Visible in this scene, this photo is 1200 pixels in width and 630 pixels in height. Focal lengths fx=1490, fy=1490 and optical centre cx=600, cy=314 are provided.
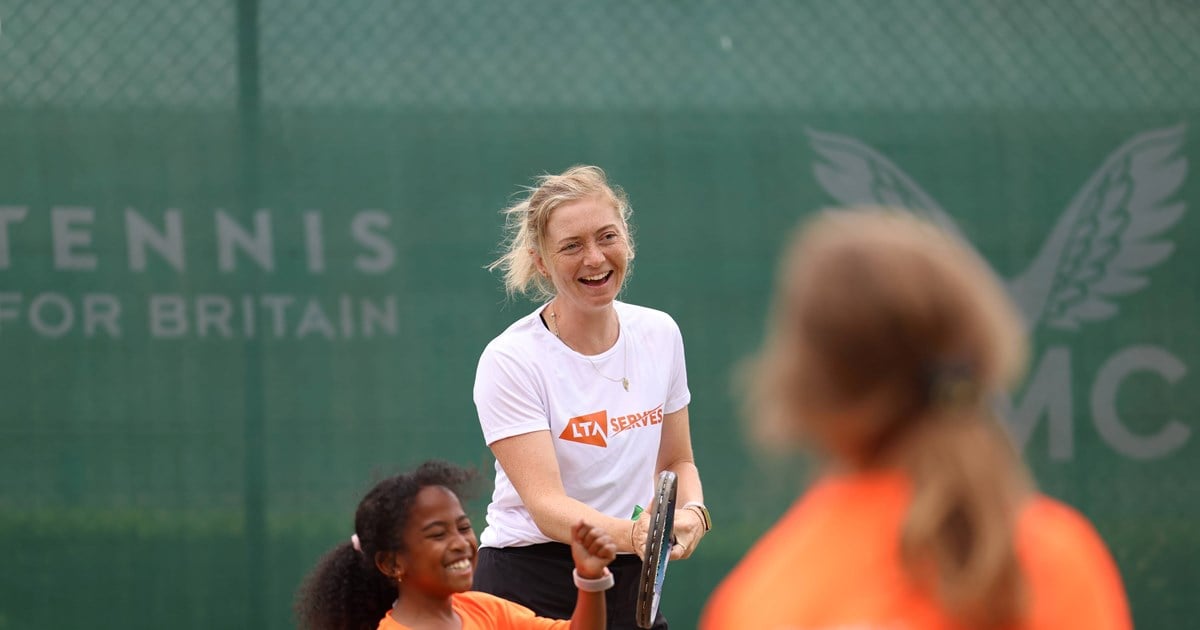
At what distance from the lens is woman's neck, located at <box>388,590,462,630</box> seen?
291 cm

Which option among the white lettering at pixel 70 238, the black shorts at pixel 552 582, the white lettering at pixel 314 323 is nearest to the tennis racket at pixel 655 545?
the black shorts at pixel 552 582

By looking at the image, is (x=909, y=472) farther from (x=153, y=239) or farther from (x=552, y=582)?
(x=153, y=239)

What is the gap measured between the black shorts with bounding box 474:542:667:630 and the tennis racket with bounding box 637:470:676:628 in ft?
0.74

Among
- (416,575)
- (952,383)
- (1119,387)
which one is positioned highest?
(952,383)

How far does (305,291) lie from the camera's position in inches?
164

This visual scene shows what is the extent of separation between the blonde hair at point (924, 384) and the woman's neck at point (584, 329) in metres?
1.83

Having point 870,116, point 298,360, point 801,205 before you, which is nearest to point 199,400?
point 298,360

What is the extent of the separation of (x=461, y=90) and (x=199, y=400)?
1144mm

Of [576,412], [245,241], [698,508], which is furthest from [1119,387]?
[245,241]

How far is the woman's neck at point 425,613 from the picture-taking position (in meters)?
2.91

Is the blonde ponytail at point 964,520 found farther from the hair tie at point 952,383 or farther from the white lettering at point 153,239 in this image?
the white lettering at point 153,239

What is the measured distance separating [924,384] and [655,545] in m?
1.57

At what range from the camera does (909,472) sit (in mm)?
1272

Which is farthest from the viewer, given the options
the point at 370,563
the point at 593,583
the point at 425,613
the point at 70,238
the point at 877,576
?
the point at 70,238
